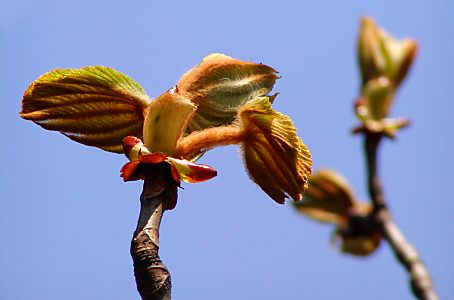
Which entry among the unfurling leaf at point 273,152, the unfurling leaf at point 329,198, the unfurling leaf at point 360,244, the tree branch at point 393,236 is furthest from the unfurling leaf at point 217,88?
the unfurling leaf at point 329,198

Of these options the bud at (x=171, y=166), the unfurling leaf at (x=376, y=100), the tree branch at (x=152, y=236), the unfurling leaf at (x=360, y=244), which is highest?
the unfurling leaf at (x=376, y=100)

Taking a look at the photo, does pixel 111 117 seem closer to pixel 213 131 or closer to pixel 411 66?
pixel 213 131

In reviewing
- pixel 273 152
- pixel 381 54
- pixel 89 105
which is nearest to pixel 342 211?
pixel 381 54

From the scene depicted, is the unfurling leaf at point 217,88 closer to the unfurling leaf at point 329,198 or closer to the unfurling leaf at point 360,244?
the unfurling leaf at point 360,244

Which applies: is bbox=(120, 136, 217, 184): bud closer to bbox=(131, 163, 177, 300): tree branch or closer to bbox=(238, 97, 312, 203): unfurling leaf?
bbox=(131, 163, 177, 300): tree branch

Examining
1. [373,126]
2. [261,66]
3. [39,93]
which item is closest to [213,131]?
[261,66]

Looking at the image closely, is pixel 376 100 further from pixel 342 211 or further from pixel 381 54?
pixel 342 211
